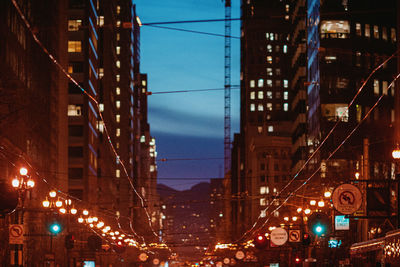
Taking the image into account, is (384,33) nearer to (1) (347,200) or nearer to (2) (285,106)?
(1) (347,200)

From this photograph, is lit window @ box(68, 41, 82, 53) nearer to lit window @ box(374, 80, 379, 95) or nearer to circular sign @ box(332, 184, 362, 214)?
lit window @ box(374, 80, 379, 95)

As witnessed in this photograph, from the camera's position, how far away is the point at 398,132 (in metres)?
47.8

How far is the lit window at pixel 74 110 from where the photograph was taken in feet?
354

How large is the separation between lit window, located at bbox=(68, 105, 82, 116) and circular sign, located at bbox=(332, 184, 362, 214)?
82.5 m

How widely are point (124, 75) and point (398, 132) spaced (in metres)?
132

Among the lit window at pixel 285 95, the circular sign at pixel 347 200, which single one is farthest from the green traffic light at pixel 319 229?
the lit window at pixel 285 95

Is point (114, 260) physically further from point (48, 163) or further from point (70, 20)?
point (48, 163)

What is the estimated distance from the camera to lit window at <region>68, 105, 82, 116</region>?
108 m

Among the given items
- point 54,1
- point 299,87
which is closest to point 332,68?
point 299,87

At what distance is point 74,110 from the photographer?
355 ft

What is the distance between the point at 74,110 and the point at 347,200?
83225 millimetres

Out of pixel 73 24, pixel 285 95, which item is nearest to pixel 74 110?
pixel 73 24

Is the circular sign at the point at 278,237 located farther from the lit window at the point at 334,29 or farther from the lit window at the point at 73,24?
the lit window at the point at 73,24

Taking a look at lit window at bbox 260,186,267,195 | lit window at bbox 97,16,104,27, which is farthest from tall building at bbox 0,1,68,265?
lit window at bbox 260,186,267,195
